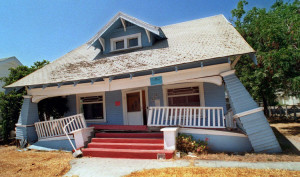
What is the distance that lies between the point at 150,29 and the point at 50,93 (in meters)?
6.23

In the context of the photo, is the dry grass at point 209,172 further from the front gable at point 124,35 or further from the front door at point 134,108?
the front gable at point 124,35

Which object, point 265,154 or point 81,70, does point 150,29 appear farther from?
point 265,154

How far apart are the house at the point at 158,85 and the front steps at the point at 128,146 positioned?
0.07 m

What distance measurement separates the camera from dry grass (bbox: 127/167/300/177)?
416cm

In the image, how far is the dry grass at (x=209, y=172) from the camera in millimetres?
4160

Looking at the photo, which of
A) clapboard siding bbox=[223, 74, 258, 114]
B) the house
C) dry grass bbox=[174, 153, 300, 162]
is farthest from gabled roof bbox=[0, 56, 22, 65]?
clapboard siding bbox=[223, 74, 258, 114]

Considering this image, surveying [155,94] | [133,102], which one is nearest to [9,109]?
[133,102]

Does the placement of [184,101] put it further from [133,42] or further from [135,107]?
[133,42]

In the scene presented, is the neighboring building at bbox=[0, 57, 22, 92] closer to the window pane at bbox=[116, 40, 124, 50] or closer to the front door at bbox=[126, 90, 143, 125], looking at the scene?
the window pane at bbox=[116, 40, 124, 50]

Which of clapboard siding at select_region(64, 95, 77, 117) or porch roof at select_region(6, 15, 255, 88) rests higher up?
porch roof at select_region(6, 15, 255, 88)

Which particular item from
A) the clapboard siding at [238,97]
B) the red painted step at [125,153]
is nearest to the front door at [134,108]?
the red painted step at [125,153]

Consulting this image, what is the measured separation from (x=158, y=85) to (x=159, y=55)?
175 cm

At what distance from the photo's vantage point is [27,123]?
28.2 feet

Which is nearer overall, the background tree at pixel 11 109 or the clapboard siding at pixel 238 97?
the clapboard siding at pixel 238 97
